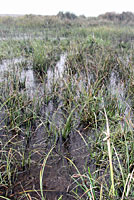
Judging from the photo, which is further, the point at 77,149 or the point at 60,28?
the point at 60,28

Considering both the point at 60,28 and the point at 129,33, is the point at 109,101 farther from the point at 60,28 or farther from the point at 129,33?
the point at 60,28

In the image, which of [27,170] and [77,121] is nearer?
[27,170]

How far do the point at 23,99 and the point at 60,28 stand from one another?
28.1ft

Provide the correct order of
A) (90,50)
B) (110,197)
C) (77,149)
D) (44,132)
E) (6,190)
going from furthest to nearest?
(90,50), (44,132), (77,149), (6,190), (110,197)

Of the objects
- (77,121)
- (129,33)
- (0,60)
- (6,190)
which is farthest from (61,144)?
(129,33)

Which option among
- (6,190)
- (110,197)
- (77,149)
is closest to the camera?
(110,197)

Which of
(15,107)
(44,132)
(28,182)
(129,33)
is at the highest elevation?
(129,33)

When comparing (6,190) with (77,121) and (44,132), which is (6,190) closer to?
(44,132)

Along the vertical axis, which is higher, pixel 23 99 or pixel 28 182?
pixel 23 99

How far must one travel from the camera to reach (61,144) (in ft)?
6.40

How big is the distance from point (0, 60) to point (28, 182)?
14.2 ft

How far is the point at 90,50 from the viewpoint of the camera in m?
5.37

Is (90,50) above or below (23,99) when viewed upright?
above

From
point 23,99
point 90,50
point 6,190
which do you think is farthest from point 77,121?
point 90,50
